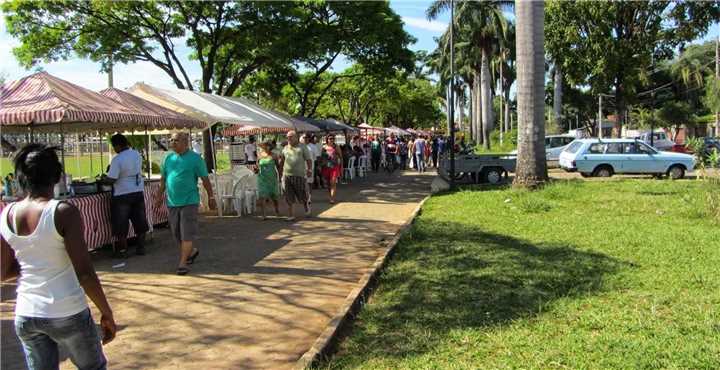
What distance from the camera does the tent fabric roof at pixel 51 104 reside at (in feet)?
24.0

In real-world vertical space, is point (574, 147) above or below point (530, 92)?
below

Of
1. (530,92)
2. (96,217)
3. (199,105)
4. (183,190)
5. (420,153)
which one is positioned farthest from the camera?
(420,153)

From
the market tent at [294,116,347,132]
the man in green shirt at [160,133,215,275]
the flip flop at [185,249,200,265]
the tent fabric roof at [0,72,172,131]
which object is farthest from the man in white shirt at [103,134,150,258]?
the market tent at [294,116,347,132]

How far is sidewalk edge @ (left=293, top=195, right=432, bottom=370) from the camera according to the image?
13.9 ft

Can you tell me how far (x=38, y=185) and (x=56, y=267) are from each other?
1.30 ft

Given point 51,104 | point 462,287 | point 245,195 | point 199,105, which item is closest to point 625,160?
point 245,195

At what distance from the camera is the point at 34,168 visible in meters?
2.77

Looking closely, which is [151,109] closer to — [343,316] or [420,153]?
[343,316]

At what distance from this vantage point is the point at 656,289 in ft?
18.3

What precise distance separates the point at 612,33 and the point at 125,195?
78.8 feet

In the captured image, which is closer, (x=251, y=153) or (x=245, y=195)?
(x=245, y=195)

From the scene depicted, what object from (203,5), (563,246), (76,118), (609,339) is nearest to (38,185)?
(609,339)

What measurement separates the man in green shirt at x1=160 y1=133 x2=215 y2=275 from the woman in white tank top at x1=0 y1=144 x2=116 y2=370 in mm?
3888

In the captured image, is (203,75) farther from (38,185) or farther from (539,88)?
(38,185)
